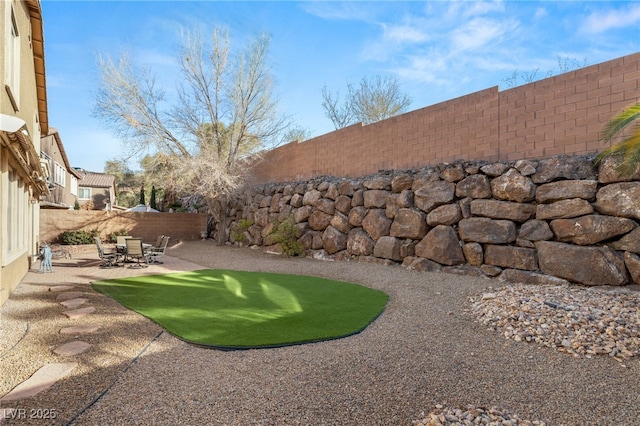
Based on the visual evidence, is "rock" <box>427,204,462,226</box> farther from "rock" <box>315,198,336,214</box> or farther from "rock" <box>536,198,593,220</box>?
"rock" <box>315,198,336,214</box>

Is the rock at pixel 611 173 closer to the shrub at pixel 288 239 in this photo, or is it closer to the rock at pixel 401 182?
the rock at pixel 401 182

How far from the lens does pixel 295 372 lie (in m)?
3.83

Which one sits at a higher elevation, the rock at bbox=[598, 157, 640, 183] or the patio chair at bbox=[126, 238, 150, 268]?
the rock at bbox=[598, 157, 640, 183]

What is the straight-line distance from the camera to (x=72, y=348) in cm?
439

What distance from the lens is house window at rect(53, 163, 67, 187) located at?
23.6 meters

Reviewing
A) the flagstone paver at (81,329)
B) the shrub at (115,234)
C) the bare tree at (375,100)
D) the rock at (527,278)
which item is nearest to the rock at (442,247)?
the rock at (527,278)

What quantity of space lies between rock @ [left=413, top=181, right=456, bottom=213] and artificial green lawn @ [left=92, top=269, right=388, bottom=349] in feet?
10.3

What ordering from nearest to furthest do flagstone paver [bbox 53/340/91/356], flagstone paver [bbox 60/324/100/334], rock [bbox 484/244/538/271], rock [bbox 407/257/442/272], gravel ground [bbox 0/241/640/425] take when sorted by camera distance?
gravel ground [bbox 0/241/640/425]
flagstone paver [bbox 53/340/91/356]
flagstone paver [bbox 60/324/100/334]
rock [bbox 484/244/538/271]
rock [bbox 407/257/442/272]

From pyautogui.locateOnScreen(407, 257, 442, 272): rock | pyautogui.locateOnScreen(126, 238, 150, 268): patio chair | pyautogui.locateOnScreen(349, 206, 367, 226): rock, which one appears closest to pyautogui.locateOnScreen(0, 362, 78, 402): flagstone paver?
pyautogui.locateOnScreen(407, 257, 442, 272): rock

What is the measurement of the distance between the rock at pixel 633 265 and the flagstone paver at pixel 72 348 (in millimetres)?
8884

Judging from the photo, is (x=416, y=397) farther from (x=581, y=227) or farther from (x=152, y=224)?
(x=152, y=224)

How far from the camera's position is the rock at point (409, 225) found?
984cm

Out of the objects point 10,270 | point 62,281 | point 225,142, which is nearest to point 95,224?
point 225,142

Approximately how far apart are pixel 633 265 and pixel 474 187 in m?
3.42
